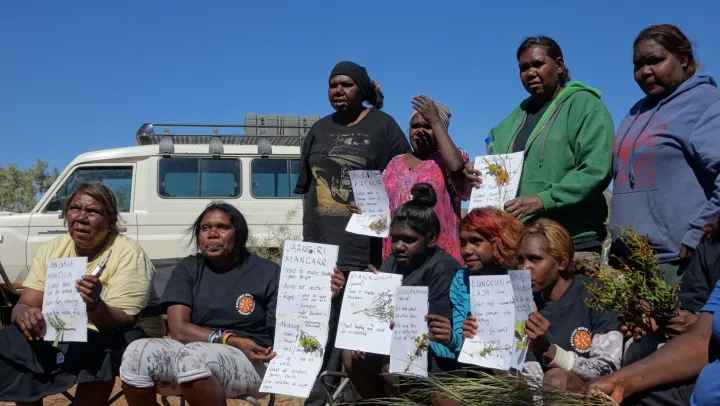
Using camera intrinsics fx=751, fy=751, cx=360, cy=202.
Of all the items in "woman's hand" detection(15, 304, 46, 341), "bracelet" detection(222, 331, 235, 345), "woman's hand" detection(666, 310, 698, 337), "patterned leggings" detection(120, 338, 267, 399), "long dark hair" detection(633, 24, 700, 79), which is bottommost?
"patterned leggings" detection(120, 338, 267, 399)

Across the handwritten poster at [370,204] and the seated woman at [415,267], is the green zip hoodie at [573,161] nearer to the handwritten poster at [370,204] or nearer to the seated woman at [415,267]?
the seated woman at [415,267]

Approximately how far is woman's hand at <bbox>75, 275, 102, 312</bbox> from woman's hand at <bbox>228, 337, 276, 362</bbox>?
735 millimetres

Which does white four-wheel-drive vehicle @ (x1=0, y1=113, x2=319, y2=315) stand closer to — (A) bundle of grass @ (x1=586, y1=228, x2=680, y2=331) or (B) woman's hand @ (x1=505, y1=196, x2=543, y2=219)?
(B) woman's hand @ (x1=505, y1=196, x2=543, y2=219)

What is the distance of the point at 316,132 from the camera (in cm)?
470

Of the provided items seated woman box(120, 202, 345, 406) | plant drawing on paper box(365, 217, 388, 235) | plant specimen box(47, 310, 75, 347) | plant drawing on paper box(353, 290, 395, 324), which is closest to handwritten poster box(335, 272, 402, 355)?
plant drawing on paper box(353, 290, 395, 324)

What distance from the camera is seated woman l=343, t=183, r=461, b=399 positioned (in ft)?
12.6

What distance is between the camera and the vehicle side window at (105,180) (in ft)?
33.7

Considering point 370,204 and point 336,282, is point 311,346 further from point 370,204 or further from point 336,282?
point 370,204

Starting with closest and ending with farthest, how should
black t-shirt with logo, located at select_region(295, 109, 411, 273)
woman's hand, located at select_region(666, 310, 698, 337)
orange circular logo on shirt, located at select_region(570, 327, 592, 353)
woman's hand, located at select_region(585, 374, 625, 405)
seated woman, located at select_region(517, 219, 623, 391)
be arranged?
woman's hand, located at select_region(585, 374, 625, 405) < woman's hand, located at select_region(666, 310, 698, 337) < seated woman, located at select_region(517, 219, 623, 391) < orange circular logo on shirt, located at select_region(570, 327, 592, 353) < black t-shirt with logo, located at select_region(295, 109, 411, 273)

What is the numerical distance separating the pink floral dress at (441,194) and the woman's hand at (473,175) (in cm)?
14

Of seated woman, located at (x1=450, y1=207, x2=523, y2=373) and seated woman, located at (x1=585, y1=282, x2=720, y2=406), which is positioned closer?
seated woman, located at (x1=585, y1=282, x2=720, y2=406)

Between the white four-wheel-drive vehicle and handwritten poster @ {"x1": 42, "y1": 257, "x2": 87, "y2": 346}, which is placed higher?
the white four-wheel-drive vehicle

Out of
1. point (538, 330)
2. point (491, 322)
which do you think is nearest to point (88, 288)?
point (491, 322)

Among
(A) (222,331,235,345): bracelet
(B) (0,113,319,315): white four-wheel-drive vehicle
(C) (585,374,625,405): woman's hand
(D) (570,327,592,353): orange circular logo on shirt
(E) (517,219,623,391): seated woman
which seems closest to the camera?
(C) (585,374,625,405): woman's hand
